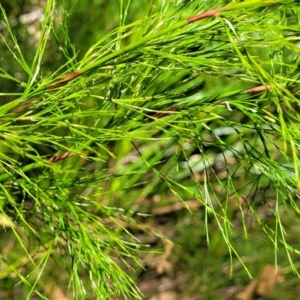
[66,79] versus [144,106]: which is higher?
[66,79]

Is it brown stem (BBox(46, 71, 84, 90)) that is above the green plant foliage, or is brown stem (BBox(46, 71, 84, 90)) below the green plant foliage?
above

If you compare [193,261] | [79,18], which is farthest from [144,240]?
[79,18]

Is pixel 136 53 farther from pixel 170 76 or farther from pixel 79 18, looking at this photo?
pixel 79 18

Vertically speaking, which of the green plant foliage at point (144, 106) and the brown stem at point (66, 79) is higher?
the brown stem at point (66, 79)

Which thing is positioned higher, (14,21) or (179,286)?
(14,21)

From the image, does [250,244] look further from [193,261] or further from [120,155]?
[120,155]

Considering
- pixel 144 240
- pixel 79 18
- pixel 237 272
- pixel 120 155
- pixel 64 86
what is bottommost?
pixel 237 272

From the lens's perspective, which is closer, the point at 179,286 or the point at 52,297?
the point at 52,297

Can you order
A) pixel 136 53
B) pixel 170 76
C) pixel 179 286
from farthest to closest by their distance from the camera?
pixel 179 286 → pixel 170 76 → pixel 136 53

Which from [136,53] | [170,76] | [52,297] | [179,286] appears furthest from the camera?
[179,286]

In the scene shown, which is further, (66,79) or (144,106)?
(144,106)
